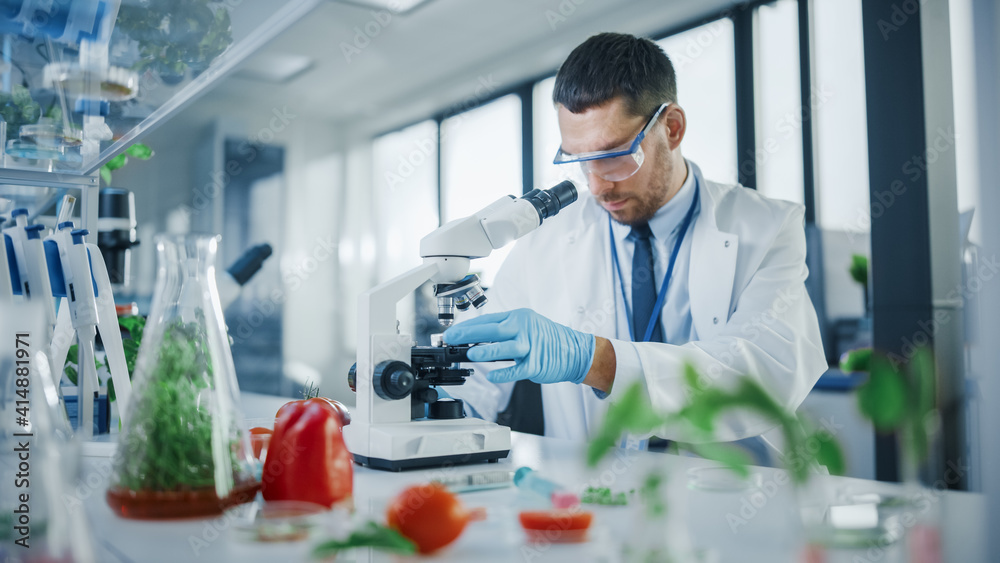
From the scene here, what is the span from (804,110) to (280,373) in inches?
183

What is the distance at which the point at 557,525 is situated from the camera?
0.77 meters

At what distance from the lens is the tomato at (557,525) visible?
763mm

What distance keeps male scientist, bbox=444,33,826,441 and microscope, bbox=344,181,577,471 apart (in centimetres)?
34

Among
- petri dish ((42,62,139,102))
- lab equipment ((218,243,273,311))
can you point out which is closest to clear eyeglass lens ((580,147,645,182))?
lab equipment ((218,243,273,311))

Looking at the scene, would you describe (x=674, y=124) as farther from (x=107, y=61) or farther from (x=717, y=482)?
(x=107, y=61)

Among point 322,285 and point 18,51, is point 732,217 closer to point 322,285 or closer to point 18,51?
point 18,51

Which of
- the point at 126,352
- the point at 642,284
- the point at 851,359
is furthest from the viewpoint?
the point at 851,359

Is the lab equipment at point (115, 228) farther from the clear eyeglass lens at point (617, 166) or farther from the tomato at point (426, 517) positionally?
the tomato at point (426, 517)

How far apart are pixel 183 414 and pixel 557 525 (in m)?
0.46

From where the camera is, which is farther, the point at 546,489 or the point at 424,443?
the point at 424,443

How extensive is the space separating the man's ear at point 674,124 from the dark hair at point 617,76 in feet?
0.17

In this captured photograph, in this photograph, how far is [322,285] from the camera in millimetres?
6160

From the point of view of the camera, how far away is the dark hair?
199 centimetres

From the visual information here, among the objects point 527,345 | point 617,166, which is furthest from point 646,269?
point 527,345
